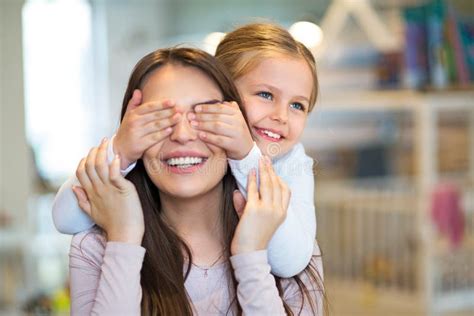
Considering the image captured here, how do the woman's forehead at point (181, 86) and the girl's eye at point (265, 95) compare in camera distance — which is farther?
the girl's eye at point (265, 95)

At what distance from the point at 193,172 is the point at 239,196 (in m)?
0.08

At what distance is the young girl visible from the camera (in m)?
0.94

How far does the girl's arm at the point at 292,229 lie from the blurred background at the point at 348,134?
1.58 metres

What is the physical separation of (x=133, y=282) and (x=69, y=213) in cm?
13

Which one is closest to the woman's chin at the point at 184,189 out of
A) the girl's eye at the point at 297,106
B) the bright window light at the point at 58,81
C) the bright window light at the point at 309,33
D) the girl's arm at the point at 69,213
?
the girl's arm at the point at 69,213

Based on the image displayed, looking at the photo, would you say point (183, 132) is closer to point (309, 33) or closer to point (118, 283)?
point (118, 283)

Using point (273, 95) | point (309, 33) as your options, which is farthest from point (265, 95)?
point (309, 33)

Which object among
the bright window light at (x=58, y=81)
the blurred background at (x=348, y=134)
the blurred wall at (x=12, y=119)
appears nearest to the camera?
the blurred background at (x=348, y=134)

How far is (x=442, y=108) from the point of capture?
306cm

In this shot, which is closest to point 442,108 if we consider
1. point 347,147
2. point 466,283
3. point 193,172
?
point 466,283

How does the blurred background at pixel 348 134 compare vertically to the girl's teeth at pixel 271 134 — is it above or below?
below

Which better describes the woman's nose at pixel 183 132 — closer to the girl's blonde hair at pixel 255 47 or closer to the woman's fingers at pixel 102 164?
the woman's fingers at pixel 102 164

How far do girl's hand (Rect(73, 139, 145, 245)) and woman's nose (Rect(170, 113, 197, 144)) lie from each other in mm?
70

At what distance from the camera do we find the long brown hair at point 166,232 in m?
0.98
